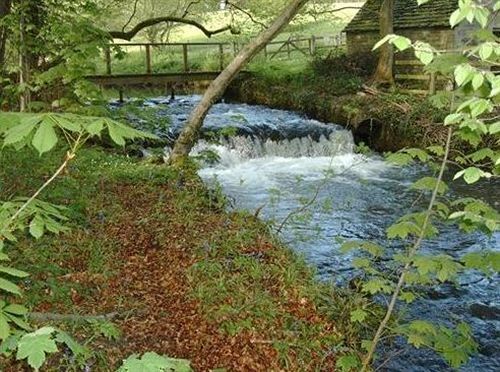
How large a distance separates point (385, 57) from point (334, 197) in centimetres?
857

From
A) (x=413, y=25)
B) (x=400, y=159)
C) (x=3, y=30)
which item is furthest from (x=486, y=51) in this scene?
(x=413, y=25)

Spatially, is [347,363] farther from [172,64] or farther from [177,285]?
[172,64]

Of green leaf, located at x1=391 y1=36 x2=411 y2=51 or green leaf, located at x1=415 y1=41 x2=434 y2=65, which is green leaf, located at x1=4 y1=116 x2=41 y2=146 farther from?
green leaf, located at x1=415 y1=41 x2=434 y2=65

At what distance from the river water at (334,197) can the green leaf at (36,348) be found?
3702 millimetres

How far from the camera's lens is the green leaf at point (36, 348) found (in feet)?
5.61

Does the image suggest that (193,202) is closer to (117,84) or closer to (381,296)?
(381,296)

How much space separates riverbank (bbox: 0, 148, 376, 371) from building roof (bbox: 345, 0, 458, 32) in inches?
543

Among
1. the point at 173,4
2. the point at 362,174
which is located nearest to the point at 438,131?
the point at 362,174

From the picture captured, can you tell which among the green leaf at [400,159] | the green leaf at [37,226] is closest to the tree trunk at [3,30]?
the green leaf at [400,159]

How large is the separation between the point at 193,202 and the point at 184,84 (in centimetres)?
1693

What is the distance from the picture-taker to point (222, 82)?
8797 mm

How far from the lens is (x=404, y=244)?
7750 mm

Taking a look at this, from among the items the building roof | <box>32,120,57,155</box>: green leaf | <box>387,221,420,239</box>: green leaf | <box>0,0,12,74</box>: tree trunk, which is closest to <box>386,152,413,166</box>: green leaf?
<box>387,221,420,239</box>: green leaf

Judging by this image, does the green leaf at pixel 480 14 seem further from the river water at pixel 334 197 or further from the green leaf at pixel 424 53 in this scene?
the river water at pixel 334 197
